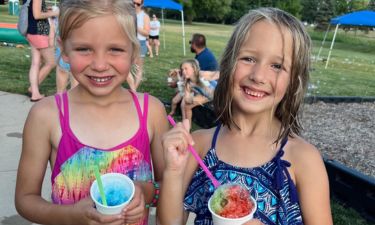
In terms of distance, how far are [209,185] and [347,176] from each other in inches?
91.9

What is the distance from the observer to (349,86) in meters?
11.4

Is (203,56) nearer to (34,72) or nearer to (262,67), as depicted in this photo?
(34,72)

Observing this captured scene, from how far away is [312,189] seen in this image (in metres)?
1.63

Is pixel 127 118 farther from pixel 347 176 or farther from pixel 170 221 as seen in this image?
pixel 347 176

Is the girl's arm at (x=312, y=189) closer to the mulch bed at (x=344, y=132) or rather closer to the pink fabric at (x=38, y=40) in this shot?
the mulch bed at (x=344, y=132)

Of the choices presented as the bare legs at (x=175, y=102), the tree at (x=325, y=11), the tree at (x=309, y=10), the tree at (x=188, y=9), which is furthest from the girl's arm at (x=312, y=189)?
the tree at (x=309, y=10)

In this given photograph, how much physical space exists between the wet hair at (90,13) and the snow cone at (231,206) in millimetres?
722

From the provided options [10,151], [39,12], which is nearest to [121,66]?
[10,151]

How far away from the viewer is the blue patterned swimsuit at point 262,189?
1.67 m

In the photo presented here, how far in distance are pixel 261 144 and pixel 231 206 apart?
17.3 inches

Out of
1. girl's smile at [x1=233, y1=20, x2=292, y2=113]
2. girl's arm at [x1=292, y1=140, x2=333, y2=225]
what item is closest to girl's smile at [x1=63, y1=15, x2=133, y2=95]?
girl's smile at [x1=233, y1=20, x2=292, y2=113]

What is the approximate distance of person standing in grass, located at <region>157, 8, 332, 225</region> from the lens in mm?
1648

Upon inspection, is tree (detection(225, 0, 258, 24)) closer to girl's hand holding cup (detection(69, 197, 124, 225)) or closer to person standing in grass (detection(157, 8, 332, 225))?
person standing in grass (detection(157, 8, 332, 225))

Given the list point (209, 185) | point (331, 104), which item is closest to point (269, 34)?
point (209, 185)
